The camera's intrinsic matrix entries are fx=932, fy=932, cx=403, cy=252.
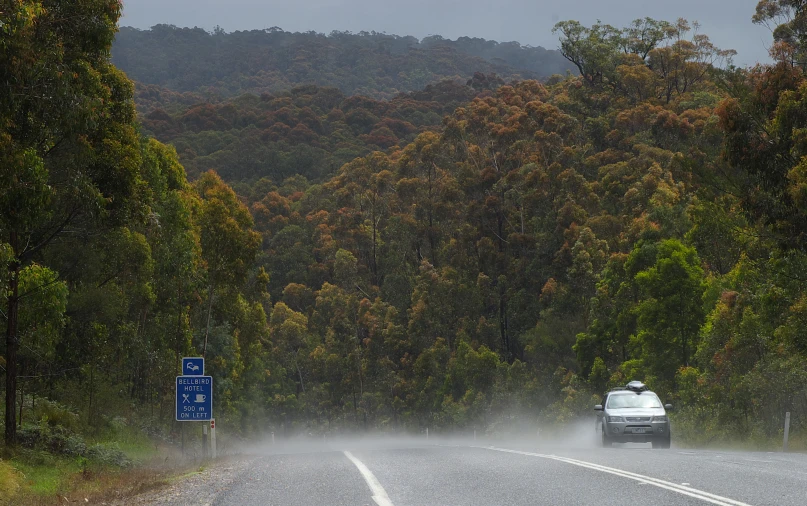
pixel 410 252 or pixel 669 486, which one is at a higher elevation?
pixel 410 252

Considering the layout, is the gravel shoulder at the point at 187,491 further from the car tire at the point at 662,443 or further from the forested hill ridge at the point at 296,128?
the forested hill ridge at the point at 296,128

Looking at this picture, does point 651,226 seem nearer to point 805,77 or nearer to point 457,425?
point 805,77

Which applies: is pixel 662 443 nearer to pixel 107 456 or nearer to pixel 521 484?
pixel 521 484

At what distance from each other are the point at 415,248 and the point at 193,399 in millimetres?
53969

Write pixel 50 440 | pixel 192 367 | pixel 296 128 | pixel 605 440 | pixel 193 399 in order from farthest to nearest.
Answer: pixel 296 128
pixel 192 367
pixel 193 399
pixel 605 440
pixel 50 440

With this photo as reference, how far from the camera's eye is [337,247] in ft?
288

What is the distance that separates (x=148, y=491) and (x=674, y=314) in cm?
3162

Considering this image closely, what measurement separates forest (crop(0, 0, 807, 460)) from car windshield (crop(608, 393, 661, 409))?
498 centimetres

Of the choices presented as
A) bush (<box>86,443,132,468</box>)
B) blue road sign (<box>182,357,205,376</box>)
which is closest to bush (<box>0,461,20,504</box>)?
bush (<box>86,443,132,468</box>)

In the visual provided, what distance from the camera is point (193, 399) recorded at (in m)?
26.3

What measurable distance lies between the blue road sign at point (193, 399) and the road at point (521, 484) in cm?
1083

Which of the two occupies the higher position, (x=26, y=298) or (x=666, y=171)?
(x=666, y=171)

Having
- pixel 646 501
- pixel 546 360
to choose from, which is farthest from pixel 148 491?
pixel 546 360

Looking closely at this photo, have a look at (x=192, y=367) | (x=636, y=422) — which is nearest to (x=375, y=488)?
(x=636, y=422)
